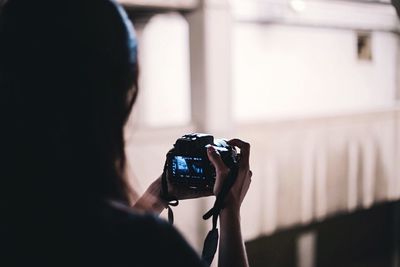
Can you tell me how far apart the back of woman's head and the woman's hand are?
504mm

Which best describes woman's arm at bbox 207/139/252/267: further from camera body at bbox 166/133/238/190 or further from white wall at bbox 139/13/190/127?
white wall at bbox 139/13/190/127

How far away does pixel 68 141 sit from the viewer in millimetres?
946

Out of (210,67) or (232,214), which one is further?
(210,67)

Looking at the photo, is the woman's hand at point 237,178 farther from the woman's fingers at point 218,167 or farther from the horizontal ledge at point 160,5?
the horizontal ledge at point 160,5

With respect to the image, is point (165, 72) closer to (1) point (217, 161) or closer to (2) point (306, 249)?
(2) point (306, 249)

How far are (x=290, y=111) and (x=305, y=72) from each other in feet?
1.19

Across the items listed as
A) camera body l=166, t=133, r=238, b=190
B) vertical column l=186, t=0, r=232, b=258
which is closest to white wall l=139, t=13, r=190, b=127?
vertical column l=186, t=0, r=232, b=258

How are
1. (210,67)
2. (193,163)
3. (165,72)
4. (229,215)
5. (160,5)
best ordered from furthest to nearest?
(165,72)
(210,67)
(160,5)
(193,163)
(229,215)

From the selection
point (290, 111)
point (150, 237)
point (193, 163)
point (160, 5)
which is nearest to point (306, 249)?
point (290, 111)

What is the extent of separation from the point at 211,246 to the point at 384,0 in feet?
13.8

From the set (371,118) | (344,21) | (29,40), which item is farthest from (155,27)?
(29,40)

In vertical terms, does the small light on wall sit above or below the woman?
above

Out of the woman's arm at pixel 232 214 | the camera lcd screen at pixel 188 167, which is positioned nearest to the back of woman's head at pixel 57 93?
the woman's arm at pixel 232 214

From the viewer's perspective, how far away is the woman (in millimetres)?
893
